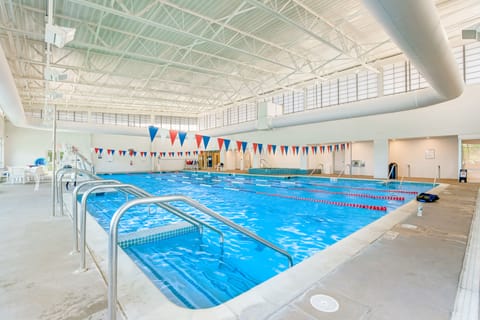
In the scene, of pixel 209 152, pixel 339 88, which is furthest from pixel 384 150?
pixel 209 152

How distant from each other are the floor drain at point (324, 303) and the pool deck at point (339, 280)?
4 cm

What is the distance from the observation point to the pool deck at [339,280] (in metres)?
Result: 1.53

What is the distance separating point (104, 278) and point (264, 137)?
54.0ft

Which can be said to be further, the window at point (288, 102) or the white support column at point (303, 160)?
the window at point (288, 102)

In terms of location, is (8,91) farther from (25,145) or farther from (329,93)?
(329,93)

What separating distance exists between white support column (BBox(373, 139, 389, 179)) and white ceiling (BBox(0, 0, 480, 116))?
148 inches

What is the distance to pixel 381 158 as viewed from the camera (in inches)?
477

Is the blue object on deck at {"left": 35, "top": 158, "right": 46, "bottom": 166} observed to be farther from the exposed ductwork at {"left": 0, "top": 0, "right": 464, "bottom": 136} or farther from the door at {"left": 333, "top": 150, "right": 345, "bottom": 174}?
the door at {"left": 333, "top": 150, "right": 345, "bottom": 174}

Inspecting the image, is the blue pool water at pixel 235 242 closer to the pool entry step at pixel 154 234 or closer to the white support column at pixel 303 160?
the pool entry step at pixel 154 234

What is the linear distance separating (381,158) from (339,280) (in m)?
12.0

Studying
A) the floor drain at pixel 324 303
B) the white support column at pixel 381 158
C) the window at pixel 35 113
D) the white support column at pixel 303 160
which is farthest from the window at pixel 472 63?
the window at pixel 35 113

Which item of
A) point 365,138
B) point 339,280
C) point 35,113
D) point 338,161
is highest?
point 35,113

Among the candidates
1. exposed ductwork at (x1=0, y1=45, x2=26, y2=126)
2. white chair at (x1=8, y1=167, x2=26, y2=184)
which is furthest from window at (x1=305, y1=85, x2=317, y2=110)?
white chair at (x1=8, y1=167, x2=26, y2=184)

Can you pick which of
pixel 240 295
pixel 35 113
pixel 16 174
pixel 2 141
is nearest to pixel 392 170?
pixel 240 295
